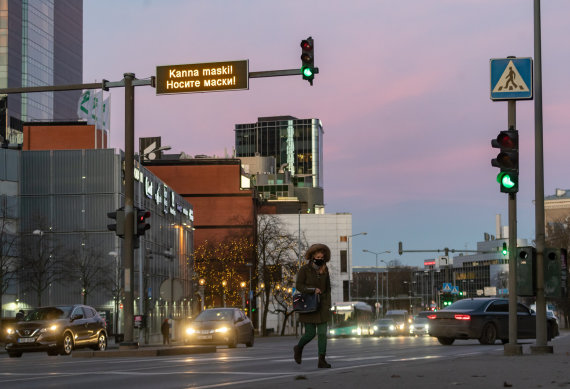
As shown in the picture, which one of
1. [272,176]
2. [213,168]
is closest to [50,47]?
[272,176]

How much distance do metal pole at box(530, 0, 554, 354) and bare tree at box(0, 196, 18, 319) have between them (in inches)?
1527

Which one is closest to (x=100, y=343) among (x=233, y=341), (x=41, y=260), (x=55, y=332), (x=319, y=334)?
(x=55, y=332)

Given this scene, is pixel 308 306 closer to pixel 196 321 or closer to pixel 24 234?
pixel 196 321

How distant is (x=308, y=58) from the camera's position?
22.4 metres

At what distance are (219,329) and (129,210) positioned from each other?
30.5ft

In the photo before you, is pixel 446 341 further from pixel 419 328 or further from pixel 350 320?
pixel 350 320

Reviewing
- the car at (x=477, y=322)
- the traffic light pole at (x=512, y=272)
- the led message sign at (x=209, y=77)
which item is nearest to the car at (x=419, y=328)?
the car at (x=477, y=322)

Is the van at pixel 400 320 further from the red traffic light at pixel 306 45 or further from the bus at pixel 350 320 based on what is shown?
the red traffic light at pixel 306 45

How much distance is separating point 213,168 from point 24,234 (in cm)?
4897

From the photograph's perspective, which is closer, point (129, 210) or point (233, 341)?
point (129, 210)

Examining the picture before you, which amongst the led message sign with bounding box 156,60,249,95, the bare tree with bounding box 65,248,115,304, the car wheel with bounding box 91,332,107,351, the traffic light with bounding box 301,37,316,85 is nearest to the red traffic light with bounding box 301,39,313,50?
the traffic light with bounding box 301,37,316,85

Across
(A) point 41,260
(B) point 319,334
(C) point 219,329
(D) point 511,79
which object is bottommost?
(C) point 219,329

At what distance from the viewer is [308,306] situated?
46.2ft

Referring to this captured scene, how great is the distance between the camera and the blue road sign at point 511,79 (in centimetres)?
1845
